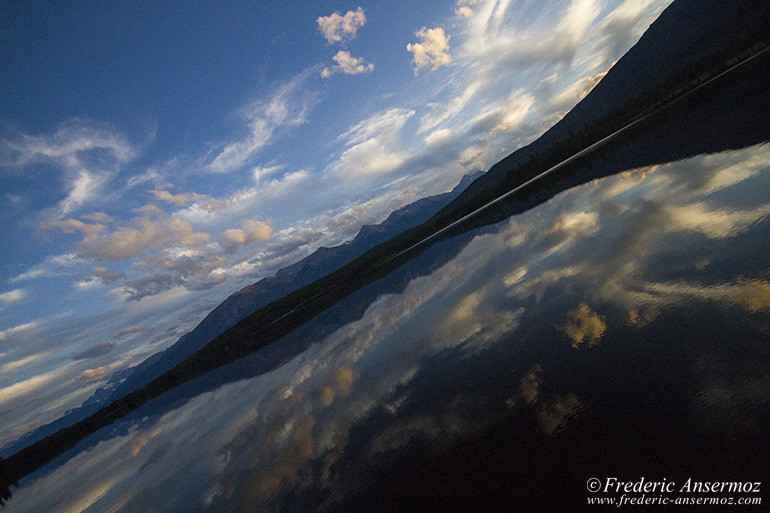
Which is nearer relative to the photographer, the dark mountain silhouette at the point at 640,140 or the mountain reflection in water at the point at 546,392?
the mountain reflection in water at the point at 546,392

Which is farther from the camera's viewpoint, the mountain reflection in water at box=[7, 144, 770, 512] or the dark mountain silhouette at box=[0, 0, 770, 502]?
the dark mountain silhouette at box=[0, 0, 770, 502]

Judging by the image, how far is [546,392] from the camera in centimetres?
717

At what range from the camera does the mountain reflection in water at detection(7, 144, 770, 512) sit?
16.1 ft

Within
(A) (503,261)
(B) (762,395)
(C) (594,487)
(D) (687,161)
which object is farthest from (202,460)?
(D) (687,161)

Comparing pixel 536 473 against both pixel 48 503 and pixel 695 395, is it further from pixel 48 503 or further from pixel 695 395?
pixel 48 503

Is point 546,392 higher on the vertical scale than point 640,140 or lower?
lower

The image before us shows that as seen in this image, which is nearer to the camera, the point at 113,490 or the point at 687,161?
the point at 113,490

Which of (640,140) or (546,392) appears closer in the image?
(546,392)

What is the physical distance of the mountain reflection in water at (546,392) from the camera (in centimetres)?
492

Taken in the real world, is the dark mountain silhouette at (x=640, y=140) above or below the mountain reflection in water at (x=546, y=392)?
above

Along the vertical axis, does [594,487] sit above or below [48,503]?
below

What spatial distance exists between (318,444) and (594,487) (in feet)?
29.2

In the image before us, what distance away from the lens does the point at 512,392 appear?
789 centimetres

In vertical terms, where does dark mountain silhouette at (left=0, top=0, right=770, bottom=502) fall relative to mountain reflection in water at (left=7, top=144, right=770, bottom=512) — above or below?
above
